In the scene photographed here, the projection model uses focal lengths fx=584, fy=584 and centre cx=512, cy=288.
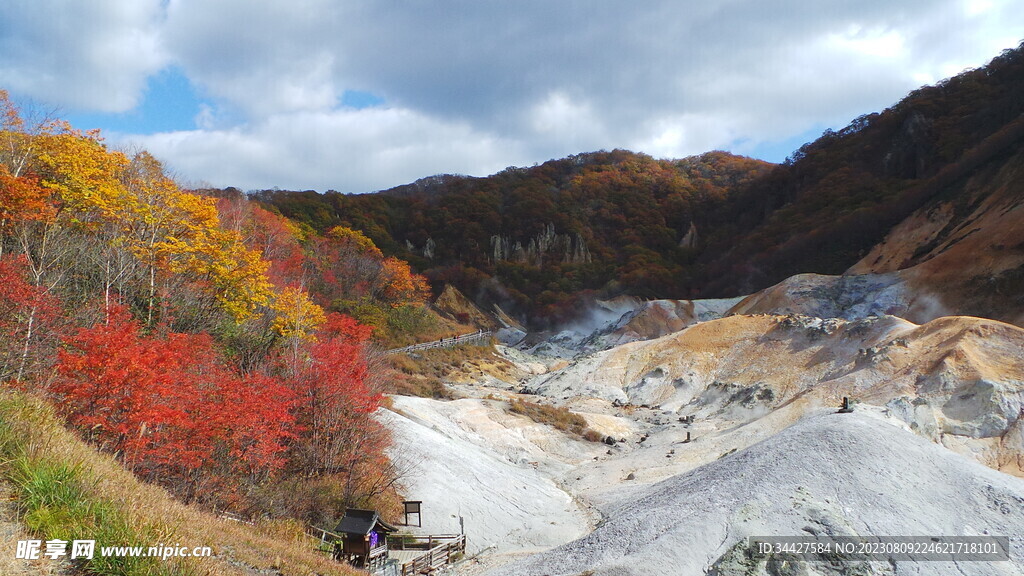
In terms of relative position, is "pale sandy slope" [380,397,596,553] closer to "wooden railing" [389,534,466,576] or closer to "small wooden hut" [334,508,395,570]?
"wooden railing" [389,534,466,576]

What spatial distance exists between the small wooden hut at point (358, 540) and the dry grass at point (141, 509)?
5455mm

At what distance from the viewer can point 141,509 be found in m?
7.91

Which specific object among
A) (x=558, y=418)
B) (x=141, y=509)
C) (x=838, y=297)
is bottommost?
(x=558, y=418)

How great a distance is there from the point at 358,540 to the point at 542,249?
95.4 m

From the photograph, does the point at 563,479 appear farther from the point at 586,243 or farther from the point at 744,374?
the point at 586,243

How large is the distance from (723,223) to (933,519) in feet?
355

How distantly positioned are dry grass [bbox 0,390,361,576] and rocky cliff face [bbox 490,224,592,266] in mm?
97667

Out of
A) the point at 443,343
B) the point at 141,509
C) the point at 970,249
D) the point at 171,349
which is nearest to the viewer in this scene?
the point at 141,509

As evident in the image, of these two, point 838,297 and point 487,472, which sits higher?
point 838,297

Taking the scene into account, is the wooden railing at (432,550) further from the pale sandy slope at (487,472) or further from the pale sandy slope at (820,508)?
the pale sandy slope at (820,508)

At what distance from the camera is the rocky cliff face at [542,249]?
109 meters

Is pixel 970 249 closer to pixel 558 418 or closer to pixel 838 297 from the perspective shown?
pixel 838 297

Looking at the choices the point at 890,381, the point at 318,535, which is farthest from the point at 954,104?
the point at 318,535

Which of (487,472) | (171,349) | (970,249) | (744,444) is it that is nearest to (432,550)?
(487,472)
